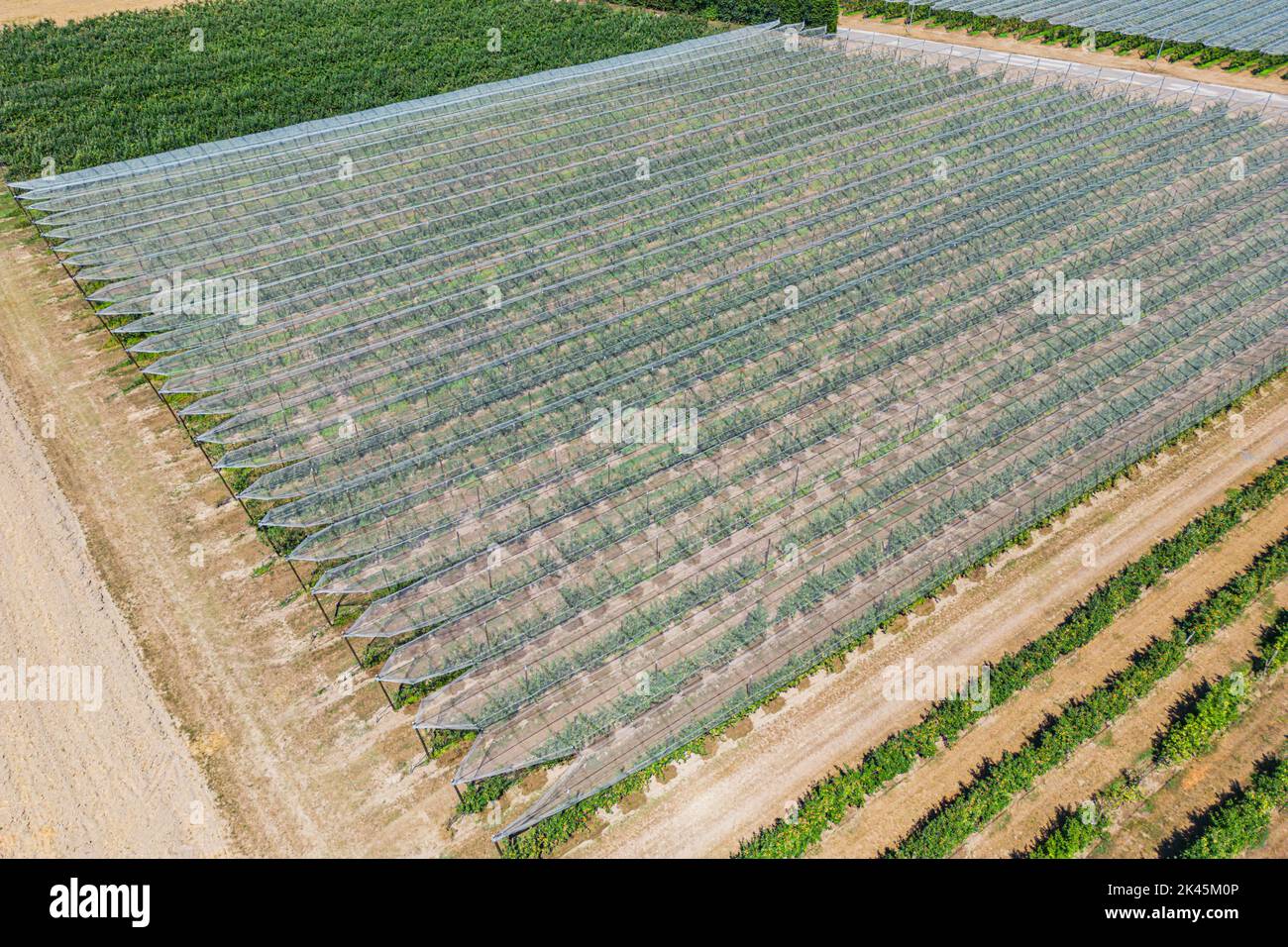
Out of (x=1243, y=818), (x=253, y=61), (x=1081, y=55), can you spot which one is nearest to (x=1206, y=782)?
(x=1243, y=818)

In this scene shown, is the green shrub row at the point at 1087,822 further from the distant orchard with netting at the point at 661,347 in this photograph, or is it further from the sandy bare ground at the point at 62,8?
the sandy bare ground at the point at 62,8

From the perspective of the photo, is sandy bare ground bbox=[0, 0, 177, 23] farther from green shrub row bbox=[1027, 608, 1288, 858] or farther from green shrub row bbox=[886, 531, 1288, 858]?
green shrub row bbox=[1027, 608, 1288, 858]

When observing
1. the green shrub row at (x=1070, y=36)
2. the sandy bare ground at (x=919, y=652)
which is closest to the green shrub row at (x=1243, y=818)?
the sandy bare ground at (x=919, y=652)

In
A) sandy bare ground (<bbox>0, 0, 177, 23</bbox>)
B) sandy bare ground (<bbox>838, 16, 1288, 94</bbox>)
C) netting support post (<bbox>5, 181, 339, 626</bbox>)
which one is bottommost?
netting support post (<bbox>5, 181, 339, 626</bbox>)

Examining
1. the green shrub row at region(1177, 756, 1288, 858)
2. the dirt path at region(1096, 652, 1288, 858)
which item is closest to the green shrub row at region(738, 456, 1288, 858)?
the dirt path at region(1096, 652, 1288, 858)

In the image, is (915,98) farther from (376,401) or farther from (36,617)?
(36,617)

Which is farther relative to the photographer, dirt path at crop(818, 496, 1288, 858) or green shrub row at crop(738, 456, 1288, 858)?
dirt path at crop(818, 496, 1288, 858)
